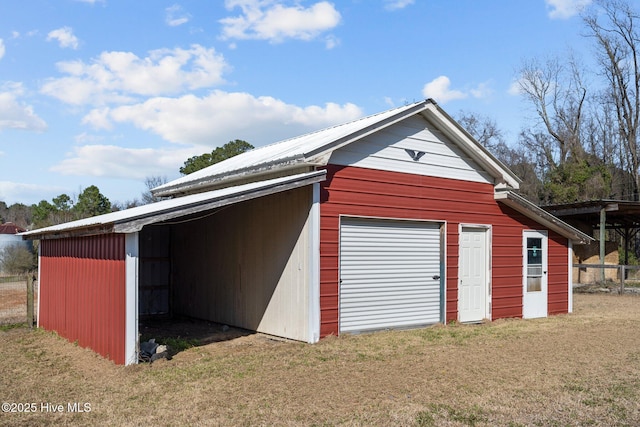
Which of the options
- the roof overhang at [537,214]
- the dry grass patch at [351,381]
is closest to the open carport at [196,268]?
the dry grass patch at [351,381]

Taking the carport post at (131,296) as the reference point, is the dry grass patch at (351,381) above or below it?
below

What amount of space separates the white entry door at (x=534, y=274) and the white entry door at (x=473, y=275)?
4.50ft

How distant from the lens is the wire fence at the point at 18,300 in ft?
40.2

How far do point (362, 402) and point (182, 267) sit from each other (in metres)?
9.07

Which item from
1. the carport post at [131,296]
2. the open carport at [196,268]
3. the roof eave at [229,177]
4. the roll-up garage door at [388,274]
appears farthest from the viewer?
the roll-up garage door at [388,274]

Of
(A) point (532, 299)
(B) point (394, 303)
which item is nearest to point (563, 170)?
(A) point (532, 299)

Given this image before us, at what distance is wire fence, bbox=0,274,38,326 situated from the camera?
1224 cm

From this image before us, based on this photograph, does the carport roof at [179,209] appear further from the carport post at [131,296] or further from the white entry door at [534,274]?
the white entry door at [534,274]

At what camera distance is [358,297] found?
34.8 ft

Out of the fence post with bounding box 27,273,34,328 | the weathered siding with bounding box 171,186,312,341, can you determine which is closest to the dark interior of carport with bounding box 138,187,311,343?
the weathered siding with bounding box 171,186,312,341

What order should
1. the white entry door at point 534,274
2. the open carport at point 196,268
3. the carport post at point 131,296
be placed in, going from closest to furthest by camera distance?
the carport post at point 131,296
the open carport at point 196,268
the white entry door at point 534,274

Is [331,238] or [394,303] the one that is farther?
[394,303]

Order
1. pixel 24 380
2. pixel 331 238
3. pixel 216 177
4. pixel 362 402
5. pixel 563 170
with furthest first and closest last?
1. pixel 563 170
2. pixel 216 177
3. pixel 331 238
4. pixel 24 380
5. pixel 362 402

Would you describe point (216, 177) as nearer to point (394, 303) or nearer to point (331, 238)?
point (331, 238)
